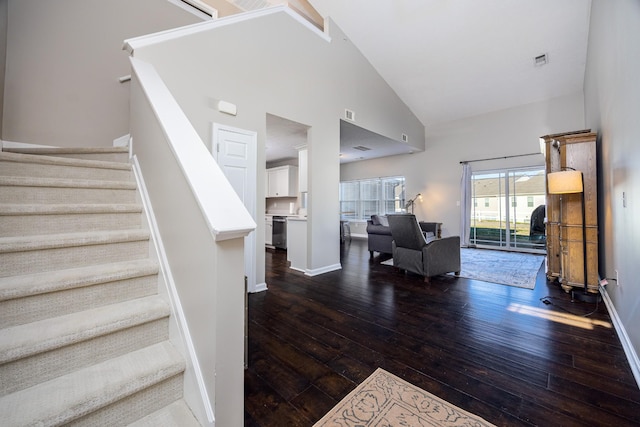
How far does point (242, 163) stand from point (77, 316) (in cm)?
218

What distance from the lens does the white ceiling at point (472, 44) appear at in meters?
3.97

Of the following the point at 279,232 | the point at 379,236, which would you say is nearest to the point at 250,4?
the point at 279,232

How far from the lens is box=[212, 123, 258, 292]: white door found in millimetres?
2939

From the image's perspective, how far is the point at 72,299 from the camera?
4.13 feet

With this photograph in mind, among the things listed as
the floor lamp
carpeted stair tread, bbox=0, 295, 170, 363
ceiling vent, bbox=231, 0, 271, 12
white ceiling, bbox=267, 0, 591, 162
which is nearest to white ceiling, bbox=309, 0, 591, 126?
white ceiling, bbox=267, 0, 591, 162

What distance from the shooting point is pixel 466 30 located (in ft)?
14.2

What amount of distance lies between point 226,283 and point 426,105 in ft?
22.4

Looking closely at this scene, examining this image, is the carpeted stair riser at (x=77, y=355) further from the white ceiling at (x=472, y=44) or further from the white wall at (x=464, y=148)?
the white wall at (x=464, y=148)

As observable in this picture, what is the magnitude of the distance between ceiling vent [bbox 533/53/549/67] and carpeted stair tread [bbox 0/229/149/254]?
253 inches

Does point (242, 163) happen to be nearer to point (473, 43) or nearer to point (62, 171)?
point (62, 171)

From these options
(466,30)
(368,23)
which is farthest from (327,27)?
(466,30)

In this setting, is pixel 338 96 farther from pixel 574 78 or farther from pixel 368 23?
pixel 574 78

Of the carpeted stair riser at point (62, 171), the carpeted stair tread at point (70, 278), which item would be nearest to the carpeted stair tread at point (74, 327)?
the carpeted stair tread at point (70, 278)

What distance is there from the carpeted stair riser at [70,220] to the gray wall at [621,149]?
3.36m
